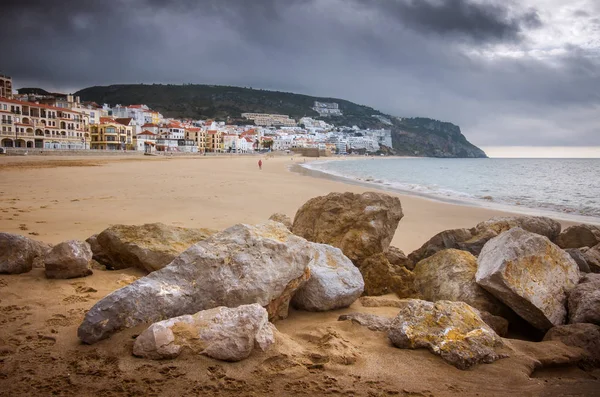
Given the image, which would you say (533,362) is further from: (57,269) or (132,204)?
(132,204)

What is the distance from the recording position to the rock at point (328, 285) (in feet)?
12.8

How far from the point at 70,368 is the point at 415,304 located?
2493 millimetres

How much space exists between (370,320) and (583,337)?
1.72 m

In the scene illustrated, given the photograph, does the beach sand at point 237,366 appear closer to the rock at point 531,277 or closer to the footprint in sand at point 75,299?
the footprint in sand at point 75,299

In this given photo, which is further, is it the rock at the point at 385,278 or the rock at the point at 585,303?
the rock at the point at 385,278

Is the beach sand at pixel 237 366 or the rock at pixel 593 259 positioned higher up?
the rock at pixel 593 259

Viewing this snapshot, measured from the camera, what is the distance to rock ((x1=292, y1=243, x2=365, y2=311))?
3910mm

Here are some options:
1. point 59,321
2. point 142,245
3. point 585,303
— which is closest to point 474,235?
point 585,303

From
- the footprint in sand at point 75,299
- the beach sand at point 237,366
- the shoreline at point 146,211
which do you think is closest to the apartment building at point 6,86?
the shoreline at point 146,211

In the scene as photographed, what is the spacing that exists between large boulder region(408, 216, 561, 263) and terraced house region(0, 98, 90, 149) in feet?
201

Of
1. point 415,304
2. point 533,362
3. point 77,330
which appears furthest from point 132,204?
point 533,362

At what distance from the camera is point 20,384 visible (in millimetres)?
2395

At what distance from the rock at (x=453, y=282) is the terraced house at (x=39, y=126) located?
6207 centimetres

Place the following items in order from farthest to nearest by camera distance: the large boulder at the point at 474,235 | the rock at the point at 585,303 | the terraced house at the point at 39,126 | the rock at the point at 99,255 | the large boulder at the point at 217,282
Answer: the terraced house at the point at 39,126
the large boulder at the point at 474,235
the rock at the point at 99,255
the rock at the point at 585,303
the large boulder at the point at 217,282
